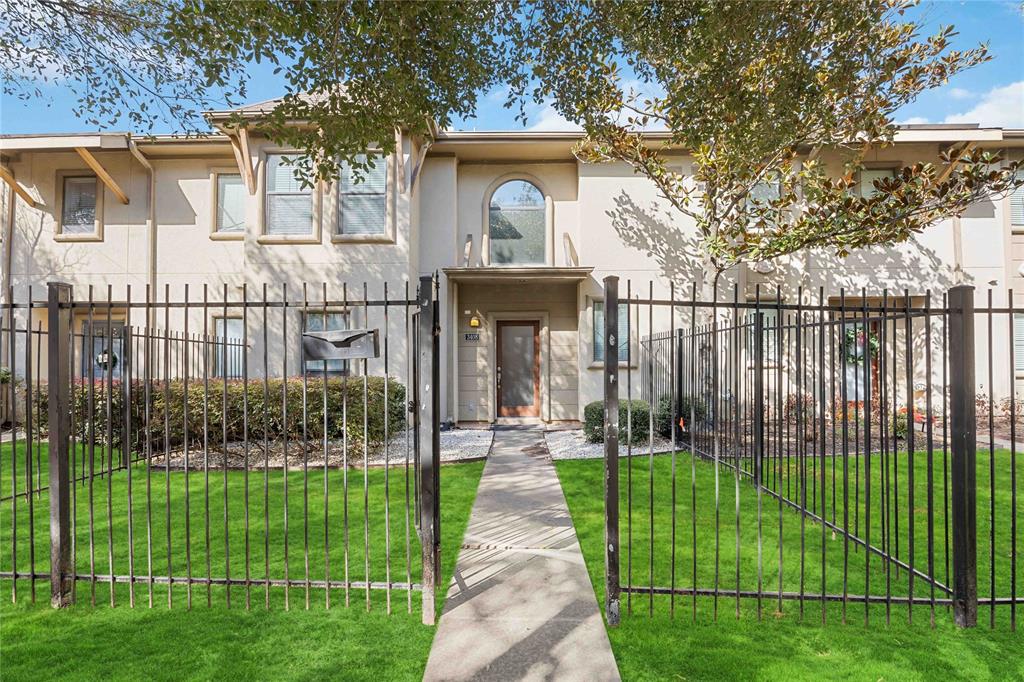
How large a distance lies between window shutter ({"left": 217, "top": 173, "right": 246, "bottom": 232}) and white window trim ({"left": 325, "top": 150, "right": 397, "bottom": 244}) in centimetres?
273

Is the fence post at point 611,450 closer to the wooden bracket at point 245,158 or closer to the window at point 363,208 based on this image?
the window at point 363,208

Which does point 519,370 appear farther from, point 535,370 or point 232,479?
point 232,479

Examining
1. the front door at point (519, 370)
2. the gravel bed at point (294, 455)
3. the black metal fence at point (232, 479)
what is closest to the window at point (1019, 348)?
the front door at point (519, 370)

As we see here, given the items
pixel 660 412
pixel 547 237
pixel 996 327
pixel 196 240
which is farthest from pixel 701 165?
pixel 196 240

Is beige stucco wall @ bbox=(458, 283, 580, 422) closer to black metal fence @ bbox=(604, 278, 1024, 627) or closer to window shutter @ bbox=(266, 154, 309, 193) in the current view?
window shutter @ bbox=(266, 154, 309, 193)

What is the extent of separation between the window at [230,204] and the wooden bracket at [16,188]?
13.6 feet

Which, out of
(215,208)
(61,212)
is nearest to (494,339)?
(215,208)

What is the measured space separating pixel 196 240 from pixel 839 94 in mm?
12701

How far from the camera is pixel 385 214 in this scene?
37.1ft

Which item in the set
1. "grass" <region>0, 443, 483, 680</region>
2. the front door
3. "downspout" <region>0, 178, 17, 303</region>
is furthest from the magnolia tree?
"downspout" <region>0, 178, 17, 303</region>

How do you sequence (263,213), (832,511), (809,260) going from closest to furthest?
Result: (832,511)
(263,213)
(809,260)

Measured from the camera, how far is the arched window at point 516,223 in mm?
12758

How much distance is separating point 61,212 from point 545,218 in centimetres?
1122

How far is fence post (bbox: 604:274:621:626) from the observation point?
349cm
